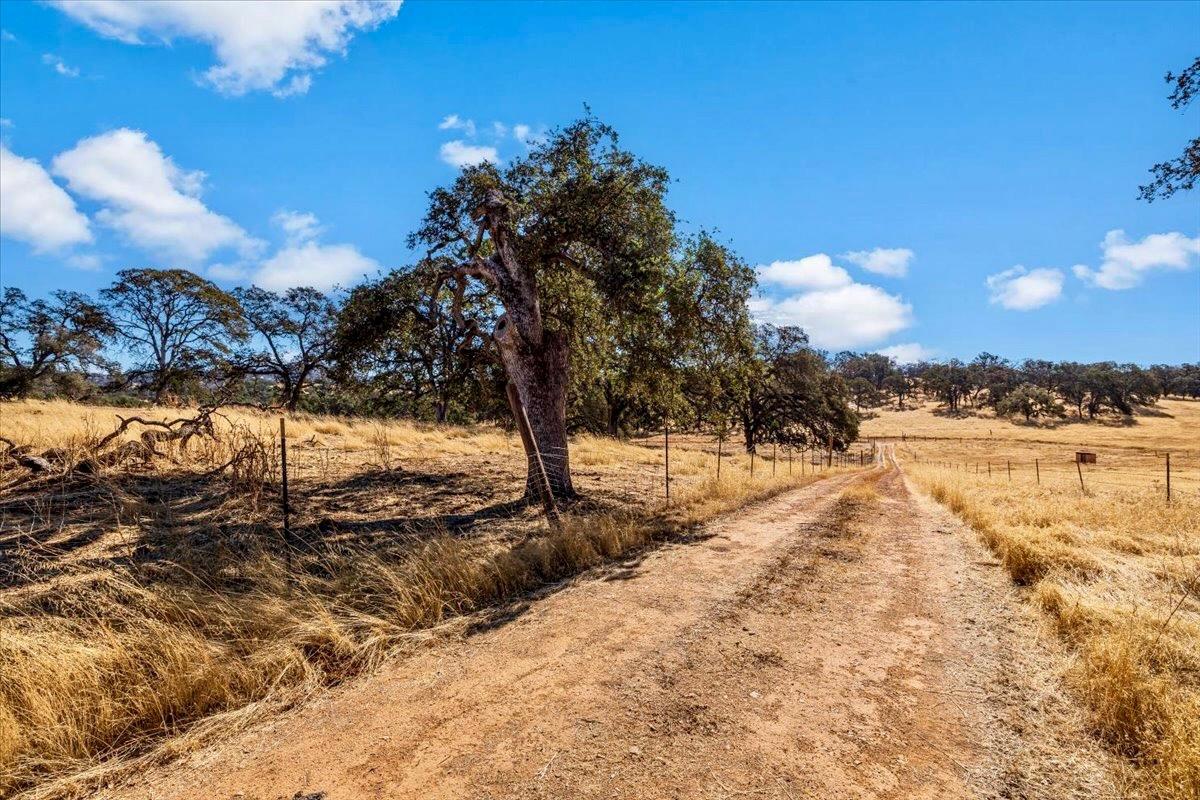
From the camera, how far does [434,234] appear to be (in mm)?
12758

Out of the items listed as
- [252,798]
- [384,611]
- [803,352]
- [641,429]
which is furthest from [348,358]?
[641,429]

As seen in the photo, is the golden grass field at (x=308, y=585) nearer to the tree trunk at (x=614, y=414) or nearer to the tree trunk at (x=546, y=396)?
the tree trunk at (x=546, y=396)

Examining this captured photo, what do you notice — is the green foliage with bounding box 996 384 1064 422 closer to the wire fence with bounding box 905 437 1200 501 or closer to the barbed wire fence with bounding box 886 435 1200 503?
the barbed wire fence with bounding box 886 435 1200 503

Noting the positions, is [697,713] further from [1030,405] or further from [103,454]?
[1030,405]

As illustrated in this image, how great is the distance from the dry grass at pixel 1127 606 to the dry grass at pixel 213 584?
5.36 meters

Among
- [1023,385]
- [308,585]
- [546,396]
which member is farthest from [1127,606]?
[1023,385]

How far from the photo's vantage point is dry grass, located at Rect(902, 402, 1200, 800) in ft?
11.3

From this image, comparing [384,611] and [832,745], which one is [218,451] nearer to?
[384,611]

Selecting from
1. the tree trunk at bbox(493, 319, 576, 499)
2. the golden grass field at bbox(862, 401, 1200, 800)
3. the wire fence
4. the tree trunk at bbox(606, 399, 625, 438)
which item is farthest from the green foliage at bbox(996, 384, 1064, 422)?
the tree trunk at bbox(493, 319, 576, 499)

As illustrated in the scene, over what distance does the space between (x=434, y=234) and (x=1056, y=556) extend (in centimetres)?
1314

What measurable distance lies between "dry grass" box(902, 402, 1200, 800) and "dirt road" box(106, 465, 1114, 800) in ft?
0.86

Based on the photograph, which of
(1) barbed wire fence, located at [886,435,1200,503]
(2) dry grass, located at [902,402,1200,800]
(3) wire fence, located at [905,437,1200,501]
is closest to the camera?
(2) dry grass, located at [902,402,1200,800]

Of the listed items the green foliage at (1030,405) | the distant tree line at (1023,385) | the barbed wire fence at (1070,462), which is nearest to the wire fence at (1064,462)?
the barbed wire fence at (1070,462)

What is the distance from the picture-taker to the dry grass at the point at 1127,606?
3439 millimetres
